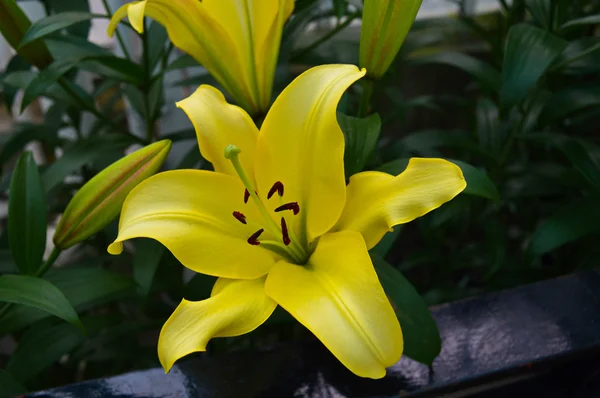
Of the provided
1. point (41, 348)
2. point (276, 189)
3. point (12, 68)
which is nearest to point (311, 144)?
point (276, 189)

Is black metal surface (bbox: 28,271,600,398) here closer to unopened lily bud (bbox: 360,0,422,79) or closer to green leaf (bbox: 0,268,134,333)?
green leaf (bbox: 0,268,134,333)

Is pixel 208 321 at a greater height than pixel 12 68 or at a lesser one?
lesser

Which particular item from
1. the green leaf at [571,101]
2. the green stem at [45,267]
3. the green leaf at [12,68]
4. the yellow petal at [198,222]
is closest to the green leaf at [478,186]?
the yellow petal at [198,222]

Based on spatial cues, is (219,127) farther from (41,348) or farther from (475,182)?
(41,348)

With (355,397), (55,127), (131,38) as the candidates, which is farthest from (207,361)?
(131,38)

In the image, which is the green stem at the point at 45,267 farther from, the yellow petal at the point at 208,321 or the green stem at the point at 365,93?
the green stem at the point at 365,93

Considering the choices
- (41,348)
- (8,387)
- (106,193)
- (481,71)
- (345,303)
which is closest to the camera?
(345,303)

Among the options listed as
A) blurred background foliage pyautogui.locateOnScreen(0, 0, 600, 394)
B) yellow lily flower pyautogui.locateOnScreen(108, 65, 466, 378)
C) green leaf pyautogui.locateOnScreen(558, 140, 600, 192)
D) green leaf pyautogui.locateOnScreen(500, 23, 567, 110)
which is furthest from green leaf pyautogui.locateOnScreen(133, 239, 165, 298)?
green leaf pyautogui.locateOnScreen(558, 140, 600, 192)
